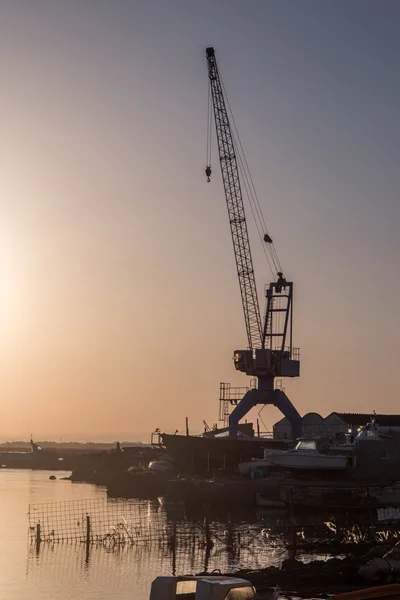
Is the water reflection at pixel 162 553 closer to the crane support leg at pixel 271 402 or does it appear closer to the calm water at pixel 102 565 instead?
the calm water at pixel 102 565

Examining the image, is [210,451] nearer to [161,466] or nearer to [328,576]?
[161,466]

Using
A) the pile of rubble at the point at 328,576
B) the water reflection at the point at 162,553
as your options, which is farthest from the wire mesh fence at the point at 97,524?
the pile of rubble at the point at 328,576

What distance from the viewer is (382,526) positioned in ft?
181

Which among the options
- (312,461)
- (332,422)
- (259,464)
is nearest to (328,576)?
(312,461)

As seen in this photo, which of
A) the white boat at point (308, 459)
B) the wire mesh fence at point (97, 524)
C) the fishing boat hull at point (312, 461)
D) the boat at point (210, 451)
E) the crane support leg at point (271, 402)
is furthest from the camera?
the crane support leg at point (271, 402)

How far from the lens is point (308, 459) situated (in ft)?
234

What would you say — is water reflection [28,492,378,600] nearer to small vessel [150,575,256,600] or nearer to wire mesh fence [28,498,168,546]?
wire mesh fence [28,498,168,546]

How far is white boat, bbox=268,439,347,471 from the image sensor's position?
70.6 m

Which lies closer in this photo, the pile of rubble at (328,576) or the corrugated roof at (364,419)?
the pile of rubble at (328,576)

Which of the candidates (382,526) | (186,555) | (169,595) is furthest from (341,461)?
(169,595)

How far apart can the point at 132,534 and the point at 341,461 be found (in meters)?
21.2

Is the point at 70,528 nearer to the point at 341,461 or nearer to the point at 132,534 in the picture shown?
the point at 132,534

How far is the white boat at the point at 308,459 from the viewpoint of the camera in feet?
232

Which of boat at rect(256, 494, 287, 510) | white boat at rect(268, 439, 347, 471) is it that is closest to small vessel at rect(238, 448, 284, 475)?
white boat at rect(268, 439, 347, 471)
